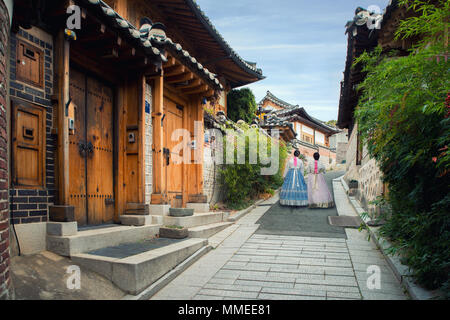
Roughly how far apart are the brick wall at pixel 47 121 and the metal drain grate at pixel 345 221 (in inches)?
248

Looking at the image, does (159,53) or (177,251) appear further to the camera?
(159,53)

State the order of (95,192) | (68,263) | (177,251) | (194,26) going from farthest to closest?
(194,26), (95,192), (177,251), (68,263)

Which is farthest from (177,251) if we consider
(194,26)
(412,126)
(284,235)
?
(194,26)

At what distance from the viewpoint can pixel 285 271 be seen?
15.5 ft

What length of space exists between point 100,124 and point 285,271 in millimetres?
3884

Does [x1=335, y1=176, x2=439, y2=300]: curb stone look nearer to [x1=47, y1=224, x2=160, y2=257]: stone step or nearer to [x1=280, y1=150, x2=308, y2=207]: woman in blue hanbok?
[x1=47, y1=224, x2=160, y2=257]: stone step

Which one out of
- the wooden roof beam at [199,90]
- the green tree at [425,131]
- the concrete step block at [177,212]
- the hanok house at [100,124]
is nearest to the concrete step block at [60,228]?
the hanok house at [100,124]

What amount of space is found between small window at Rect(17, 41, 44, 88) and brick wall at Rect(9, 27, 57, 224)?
0.05 metres

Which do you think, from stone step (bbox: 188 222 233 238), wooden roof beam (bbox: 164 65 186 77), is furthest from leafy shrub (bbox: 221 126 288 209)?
wooden roof beam (bbox: 164 65 186 77)
